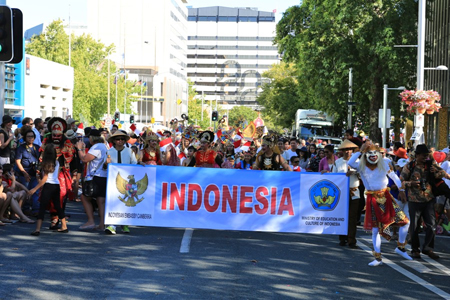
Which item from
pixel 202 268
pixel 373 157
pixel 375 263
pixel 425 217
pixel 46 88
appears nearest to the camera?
pixel 202 268

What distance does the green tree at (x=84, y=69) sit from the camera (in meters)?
76.6

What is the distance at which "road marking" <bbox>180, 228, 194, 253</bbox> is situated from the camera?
1170cm

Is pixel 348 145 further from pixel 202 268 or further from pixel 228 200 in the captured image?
pixel 202 268

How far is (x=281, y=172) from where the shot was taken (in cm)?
1335

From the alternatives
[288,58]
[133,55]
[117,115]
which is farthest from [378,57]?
[133,55]

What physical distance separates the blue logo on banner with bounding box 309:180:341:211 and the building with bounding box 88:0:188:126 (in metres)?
110

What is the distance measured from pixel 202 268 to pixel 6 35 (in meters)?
4.88

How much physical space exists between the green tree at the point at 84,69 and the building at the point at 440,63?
35042 mm

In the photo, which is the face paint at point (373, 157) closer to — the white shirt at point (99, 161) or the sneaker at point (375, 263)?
the sneaker at point (375, 263)

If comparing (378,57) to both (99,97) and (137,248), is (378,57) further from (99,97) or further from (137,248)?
(99,97)

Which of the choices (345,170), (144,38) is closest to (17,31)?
(345,170)

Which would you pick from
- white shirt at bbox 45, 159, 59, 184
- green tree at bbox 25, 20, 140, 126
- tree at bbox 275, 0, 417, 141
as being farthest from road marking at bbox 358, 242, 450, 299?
green tree at bbox 25, 20, 140, 126

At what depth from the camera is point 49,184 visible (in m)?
13.2

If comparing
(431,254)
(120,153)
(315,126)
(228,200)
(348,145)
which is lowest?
(431,254)
